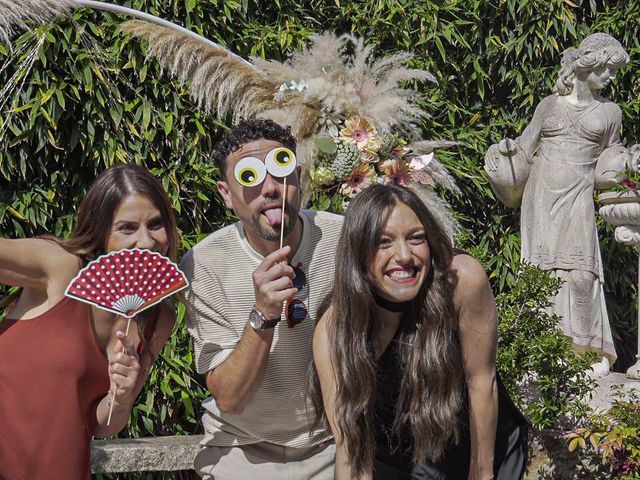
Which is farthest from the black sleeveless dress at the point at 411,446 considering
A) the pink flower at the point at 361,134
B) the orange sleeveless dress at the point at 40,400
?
the pink flower at the point at 361,134

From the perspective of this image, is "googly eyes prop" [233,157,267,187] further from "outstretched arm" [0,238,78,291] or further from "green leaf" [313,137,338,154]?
"green leaf" [313,137,338,154]

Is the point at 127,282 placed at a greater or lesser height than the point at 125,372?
greater

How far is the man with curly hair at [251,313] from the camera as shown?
2492 mm

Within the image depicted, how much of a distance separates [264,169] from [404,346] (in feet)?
1.94

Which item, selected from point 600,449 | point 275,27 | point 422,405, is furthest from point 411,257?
point 275,27

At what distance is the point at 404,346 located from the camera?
2.42 meters

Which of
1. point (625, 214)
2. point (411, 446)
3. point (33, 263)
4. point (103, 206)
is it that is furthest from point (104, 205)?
point (625, 214)

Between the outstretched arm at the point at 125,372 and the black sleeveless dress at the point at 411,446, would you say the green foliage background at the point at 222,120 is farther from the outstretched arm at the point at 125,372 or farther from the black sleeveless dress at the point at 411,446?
the black sleeveless dress at the point at 411,446

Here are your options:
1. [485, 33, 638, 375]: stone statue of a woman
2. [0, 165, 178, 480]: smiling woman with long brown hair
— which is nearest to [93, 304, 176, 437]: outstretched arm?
[0, 165, 178, 480]: smiling woman with long brown hair

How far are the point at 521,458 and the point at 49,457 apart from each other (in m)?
1.23

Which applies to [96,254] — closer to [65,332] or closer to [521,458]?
[65,332]

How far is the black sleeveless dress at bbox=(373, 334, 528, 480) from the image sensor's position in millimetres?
2420

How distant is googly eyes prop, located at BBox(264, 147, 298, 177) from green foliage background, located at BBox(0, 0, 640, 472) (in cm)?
233

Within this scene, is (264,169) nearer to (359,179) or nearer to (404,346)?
(404,346)
